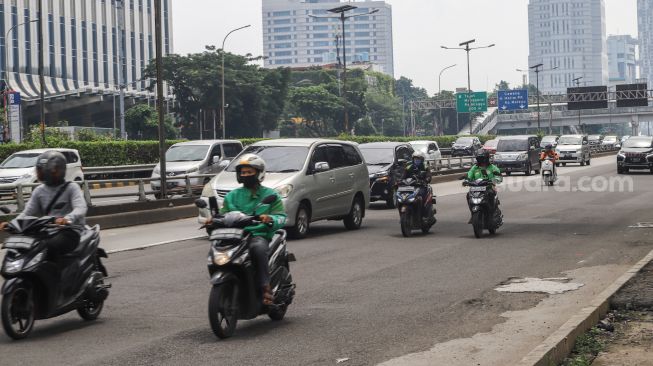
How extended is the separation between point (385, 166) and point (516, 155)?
20.3m

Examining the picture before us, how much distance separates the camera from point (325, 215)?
1878 centimetres

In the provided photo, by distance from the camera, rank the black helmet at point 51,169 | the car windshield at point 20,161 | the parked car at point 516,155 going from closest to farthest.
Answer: the black helmet at point 51,169, the car windshield at point 20,161, the parked car at point 516,155

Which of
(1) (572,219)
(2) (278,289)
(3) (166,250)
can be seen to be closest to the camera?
(2) (278,289)

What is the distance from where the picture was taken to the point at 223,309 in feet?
27.1

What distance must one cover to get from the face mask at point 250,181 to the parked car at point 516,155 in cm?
3793

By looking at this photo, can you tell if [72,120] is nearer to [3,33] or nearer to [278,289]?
[3,33]

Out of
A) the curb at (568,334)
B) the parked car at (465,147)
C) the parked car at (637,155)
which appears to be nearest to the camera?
the curb at (568,334)

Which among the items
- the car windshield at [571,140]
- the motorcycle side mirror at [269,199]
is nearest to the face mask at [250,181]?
the motorcycle side mirror at [269,199]

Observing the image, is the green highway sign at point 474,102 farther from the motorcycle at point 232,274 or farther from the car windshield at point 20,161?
the motorcycle at point 232,274

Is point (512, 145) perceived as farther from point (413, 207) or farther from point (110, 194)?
point (413, 207)

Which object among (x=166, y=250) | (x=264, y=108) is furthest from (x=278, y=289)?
(x=264, y=108)

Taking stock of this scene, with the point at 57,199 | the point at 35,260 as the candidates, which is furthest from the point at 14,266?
the point at 57,199

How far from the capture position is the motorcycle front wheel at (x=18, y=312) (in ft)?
26.9

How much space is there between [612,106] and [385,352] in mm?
144576
